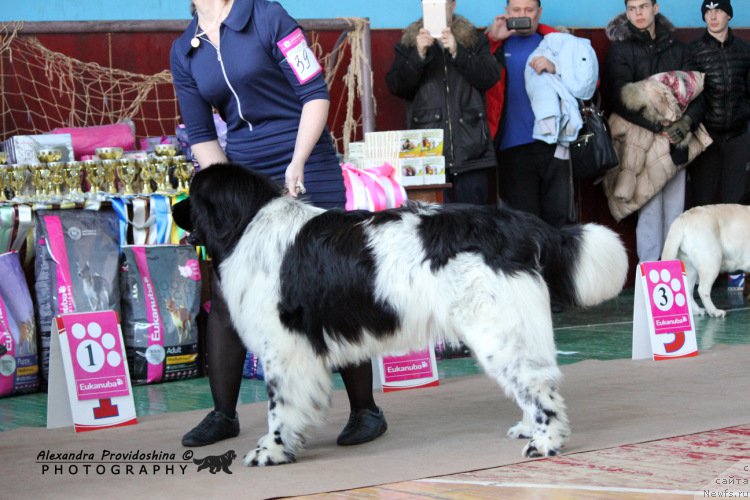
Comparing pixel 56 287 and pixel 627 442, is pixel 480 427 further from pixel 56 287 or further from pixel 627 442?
pixel 56 287

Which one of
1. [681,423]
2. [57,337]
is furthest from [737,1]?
[57,337]

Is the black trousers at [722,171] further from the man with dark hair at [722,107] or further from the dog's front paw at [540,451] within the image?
the dog's front paw at [540,451]

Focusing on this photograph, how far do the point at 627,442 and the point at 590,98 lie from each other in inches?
179

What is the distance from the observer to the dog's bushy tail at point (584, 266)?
3.37 m

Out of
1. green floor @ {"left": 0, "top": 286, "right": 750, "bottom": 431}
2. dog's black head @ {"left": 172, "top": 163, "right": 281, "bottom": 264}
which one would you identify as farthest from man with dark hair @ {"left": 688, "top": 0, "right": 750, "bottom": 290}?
dog's black head @ {"left": 172, "top": 163, "right": 281, "bottom": 264}

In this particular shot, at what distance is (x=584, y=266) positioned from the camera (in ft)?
11.1

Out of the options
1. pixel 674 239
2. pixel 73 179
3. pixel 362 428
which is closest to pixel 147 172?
pixel 73 179

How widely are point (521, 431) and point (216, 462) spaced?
3.36 ft

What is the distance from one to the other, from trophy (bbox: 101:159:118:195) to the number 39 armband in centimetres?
223

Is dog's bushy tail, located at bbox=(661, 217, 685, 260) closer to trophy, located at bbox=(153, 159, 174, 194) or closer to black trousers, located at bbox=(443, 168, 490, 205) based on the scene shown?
black trousers, located at bbox=(443, 168, 490, 205)

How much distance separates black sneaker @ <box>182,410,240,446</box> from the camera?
12.3ft

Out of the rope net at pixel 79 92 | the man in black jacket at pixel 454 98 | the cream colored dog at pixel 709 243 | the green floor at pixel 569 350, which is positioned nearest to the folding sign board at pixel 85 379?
the green floor at pixel 569 350

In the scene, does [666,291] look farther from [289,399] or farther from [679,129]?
[679,129]

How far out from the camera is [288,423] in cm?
339
